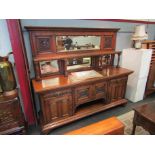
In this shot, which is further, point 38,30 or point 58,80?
point 58,80

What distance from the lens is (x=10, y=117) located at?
1.67m

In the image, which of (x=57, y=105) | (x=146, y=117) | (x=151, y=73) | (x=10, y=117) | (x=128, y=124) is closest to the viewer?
(x=146, y=117)

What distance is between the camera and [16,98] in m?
1.62

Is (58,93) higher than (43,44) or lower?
lower

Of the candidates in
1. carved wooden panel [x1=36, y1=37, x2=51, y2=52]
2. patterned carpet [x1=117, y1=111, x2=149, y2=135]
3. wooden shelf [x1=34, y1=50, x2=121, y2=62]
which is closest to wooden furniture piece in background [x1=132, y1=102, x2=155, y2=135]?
patterned carpet [x1=117, y1=111, x2=149, y2=135]

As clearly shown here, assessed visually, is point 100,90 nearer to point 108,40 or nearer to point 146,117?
point 146,117

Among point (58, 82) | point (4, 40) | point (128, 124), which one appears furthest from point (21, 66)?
point (128, 124)

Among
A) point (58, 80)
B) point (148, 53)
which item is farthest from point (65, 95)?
point (148, 53)

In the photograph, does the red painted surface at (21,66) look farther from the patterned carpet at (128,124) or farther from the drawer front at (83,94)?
the patterned carpet at (128,124)

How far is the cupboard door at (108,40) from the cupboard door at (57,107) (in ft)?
4.44

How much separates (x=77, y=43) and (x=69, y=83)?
0.84 meters

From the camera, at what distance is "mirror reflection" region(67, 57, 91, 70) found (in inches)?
86.5
